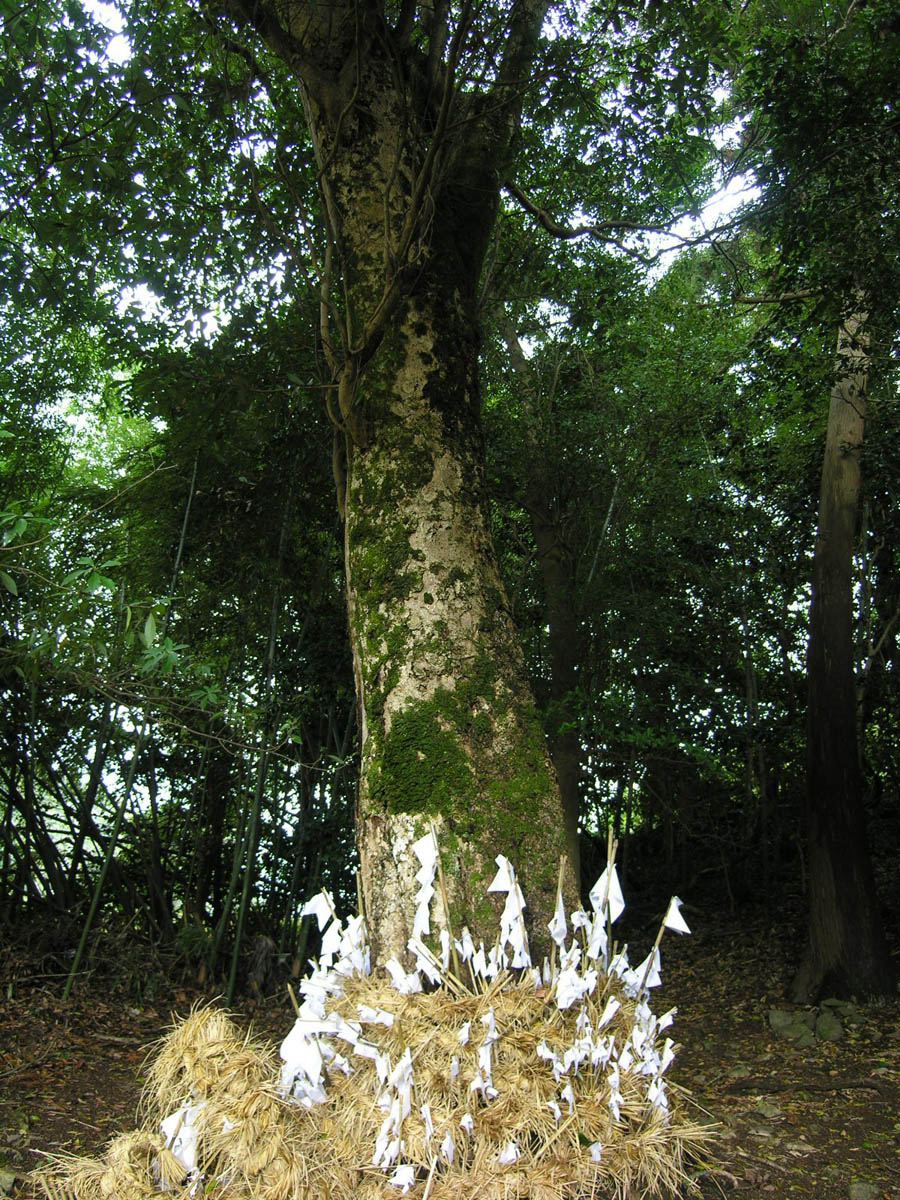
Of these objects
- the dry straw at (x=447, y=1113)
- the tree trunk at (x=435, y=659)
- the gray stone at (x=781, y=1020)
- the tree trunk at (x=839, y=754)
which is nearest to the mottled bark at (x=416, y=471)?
the tree trunk at (x=435, y=659)

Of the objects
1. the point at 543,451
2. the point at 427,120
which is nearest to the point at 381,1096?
the point at 427,120

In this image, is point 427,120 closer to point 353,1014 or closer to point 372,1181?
point 353,1014

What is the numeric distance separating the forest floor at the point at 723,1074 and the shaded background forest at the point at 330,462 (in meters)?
0.42

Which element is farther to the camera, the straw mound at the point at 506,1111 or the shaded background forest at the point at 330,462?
the shaded background forest at the point at 330,462

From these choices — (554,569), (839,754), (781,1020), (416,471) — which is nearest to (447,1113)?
(416,471)

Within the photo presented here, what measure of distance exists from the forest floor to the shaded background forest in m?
0.42

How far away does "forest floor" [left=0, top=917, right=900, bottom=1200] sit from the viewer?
2539mm

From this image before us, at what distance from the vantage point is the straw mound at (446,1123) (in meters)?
1.68

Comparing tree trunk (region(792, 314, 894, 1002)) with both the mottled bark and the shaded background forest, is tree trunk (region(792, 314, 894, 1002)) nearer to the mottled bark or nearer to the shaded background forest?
the shaded background forest

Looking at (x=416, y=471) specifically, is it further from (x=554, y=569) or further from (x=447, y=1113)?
(x=554, y=569)

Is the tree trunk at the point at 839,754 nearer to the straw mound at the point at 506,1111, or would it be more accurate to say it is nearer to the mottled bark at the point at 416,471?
the mottled bark at the point at 416,471

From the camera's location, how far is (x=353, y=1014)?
6.24 feet

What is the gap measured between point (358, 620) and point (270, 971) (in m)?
3.28

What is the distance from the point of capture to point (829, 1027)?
13.8 ft
